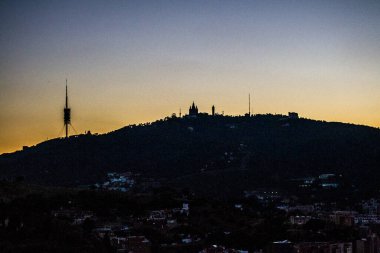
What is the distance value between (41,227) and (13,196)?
622 cm

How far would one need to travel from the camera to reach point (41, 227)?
2780cm

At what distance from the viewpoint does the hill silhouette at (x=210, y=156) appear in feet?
179

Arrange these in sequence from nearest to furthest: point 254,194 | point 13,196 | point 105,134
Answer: point 13,196 → point 254,194 → point 105,134

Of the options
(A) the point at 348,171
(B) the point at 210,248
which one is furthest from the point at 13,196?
(A) the point at 348,171

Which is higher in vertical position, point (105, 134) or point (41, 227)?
point (105, 134)

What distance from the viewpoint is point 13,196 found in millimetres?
33656

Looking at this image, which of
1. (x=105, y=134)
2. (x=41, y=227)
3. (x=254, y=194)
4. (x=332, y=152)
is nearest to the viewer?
(x=41, y=227)

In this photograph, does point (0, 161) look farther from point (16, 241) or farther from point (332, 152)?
point (16, 241)

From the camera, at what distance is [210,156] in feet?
202

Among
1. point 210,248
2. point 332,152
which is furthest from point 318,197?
point 210,248

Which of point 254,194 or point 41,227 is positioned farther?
point 254,194

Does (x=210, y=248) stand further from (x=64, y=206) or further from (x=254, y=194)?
(x=254, y=194)

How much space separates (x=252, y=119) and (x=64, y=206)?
43.7 m

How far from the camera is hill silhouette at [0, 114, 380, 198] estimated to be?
5453 cm
